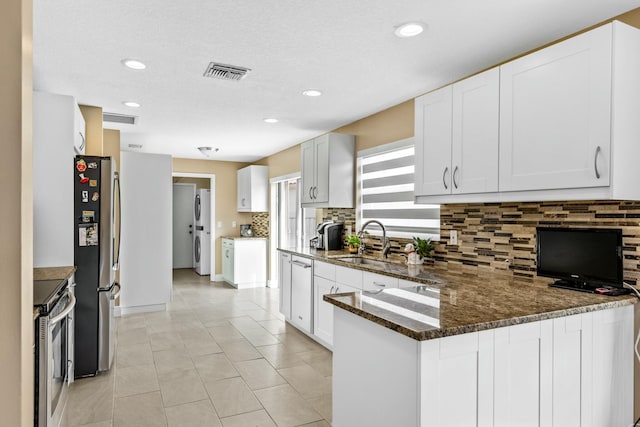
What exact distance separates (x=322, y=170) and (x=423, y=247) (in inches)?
65.1

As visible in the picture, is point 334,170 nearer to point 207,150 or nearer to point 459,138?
point 459,138

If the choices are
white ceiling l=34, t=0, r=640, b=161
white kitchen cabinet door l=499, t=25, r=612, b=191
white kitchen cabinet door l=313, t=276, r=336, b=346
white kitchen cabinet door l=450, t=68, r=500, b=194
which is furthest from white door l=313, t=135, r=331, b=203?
white kitchen cabinet door l=499, t=25, r=612, b=191

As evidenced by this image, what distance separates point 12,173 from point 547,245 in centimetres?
269

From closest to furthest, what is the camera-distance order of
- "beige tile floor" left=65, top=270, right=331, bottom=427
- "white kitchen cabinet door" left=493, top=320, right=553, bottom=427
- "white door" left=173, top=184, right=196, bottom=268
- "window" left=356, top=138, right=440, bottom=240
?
1. "white kitchen cabinet door" left=493, top=320, right=553, bottom=427
2. "beige tile floor" left=65, top=270, right=331, bottom=427
3. "window" left=356, top=138, right=440, bottom=240
4. "white door" left=173, top=184, right=196, bottom=268

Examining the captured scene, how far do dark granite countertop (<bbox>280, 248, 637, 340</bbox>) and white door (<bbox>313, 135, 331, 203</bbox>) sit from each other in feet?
7.15

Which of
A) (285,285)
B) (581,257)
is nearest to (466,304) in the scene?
(581,257)

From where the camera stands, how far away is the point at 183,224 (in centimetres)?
935

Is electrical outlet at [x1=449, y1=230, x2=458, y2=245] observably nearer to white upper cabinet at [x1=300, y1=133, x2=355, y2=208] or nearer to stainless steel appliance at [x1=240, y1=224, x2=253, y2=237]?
white upper cabinet at [x1=300, y1=133, x2=355, y2=208]

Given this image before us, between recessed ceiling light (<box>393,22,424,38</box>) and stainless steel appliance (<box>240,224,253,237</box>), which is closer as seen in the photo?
recessed ceiling light (<box>393,22,424,38</box>)

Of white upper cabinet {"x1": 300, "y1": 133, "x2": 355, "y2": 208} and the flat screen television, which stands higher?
white upper cabinet {"x1": 300, "y1": 133, "x2": 355, "y2": 208}

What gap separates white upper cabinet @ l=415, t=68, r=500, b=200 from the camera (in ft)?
8.23

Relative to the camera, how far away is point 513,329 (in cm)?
162

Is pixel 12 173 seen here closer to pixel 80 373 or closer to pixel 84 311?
pixel 84 311

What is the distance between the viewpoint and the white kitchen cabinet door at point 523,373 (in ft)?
5.20
